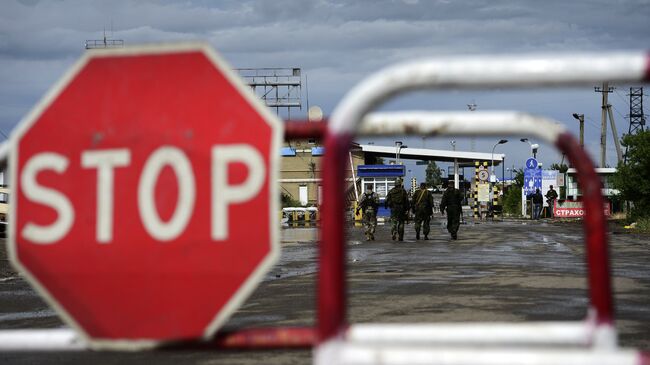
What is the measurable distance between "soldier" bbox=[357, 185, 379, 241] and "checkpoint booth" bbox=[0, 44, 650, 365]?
25108mm

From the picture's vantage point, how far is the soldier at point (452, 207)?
27609 mm

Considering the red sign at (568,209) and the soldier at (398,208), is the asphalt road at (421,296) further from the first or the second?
the red sign at (568,209)

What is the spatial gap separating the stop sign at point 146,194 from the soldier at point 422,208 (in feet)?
82.6

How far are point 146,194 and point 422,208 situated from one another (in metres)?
25.9

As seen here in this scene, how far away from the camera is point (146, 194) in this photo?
3.00m

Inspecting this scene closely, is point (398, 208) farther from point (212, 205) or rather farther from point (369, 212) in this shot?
point (212, 205)

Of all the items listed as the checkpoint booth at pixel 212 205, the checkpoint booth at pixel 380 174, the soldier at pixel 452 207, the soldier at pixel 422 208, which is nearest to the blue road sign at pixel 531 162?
the checkpoint booth at pixel 380 174

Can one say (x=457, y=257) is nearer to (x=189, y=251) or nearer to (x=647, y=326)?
(x=647, y=326)

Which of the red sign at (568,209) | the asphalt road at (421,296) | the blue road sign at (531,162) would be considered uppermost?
the blue road sign at (531,162)

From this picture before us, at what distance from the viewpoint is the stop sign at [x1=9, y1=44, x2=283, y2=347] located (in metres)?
A: 2.92

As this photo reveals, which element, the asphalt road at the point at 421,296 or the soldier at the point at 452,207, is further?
the soldier at the point at 452,207

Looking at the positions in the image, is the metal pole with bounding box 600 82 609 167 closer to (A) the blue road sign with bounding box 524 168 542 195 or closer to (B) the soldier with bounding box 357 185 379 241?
(A) the blue road sign with bounding box 524 168 542 195

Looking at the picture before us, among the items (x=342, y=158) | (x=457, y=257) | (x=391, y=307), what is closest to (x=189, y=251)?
(x=342, y=158)

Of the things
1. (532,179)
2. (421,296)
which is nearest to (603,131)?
(532,179)
